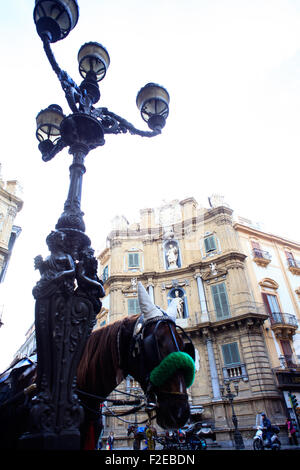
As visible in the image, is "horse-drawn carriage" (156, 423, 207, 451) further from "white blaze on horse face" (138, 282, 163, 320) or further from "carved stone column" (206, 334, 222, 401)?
"white blaze on horse face" (138, 282, 163, 320)

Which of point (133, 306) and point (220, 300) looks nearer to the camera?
point (220, 300)

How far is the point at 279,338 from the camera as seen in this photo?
20.1m

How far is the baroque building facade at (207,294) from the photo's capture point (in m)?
18.0

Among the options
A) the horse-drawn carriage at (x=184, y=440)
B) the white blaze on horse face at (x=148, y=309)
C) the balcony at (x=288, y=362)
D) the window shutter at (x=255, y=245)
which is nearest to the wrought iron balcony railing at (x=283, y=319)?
the balcony at (x=288, y=362)

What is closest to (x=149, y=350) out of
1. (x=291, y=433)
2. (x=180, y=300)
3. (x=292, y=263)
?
(x=291, y=433)

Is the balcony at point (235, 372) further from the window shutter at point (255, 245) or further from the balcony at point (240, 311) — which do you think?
the window shutter at point (255, 245)

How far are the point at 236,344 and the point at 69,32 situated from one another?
19992mm

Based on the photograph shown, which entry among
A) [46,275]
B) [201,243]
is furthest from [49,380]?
[201,243]

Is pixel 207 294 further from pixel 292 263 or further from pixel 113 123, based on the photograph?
pixel 113 123

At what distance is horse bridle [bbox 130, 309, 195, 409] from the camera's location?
2740mm

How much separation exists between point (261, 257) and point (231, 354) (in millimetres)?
8243

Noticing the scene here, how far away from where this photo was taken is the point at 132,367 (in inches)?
119
